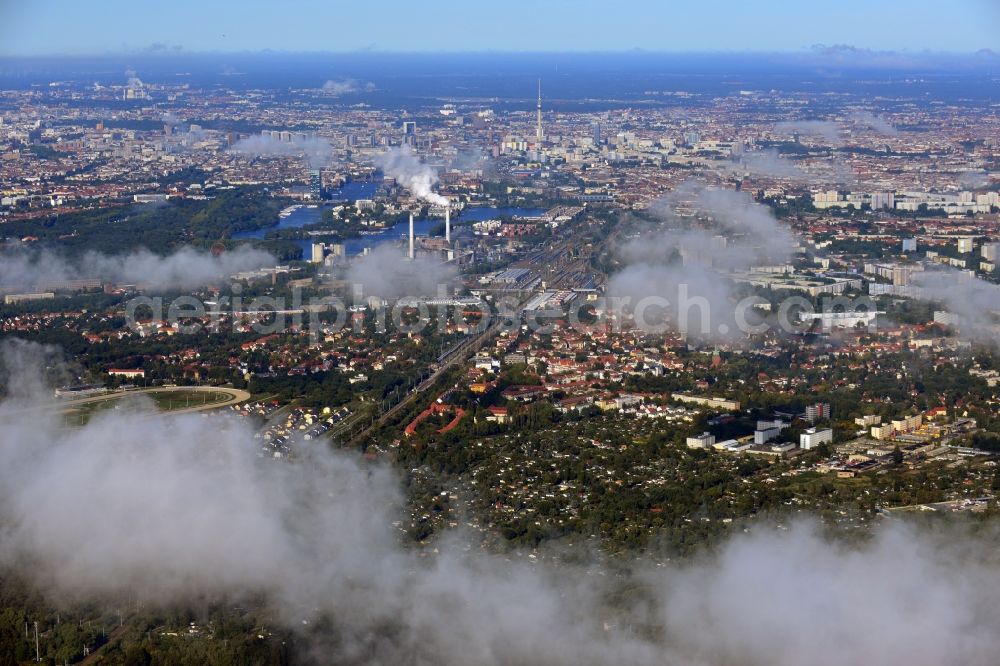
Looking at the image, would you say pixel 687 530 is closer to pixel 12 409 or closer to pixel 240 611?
pixel 240 611

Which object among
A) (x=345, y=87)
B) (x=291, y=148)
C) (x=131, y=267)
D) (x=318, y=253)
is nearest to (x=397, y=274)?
(x=318, y=253)

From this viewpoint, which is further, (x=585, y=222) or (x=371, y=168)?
(x=371, y=168)

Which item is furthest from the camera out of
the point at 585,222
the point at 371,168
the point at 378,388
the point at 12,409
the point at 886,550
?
the point at 371,168

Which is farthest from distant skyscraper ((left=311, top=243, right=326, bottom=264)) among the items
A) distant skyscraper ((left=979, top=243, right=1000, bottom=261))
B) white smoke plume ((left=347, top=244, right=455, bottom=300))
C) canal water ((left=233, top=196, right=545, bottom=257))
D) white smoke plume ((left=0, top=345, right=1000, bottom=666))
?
white smoke plume ((left=0, top=345, right=1000, bottom=666))

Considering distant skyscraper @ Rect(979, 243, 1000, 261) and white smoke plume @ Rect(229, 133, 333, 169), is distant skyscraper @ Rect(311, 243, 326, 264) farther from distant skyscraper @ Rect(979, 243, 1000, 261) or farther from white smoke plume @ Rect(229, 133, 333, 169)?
white smoke plume @ Rect(229, 133, 333, 169)

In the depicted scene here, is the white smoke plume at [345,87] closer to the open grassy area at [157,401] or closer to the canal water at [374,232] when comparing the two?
the canal water at [374,232]

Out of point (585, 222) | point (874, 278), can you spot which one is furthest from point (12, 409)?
point (585, 222)
